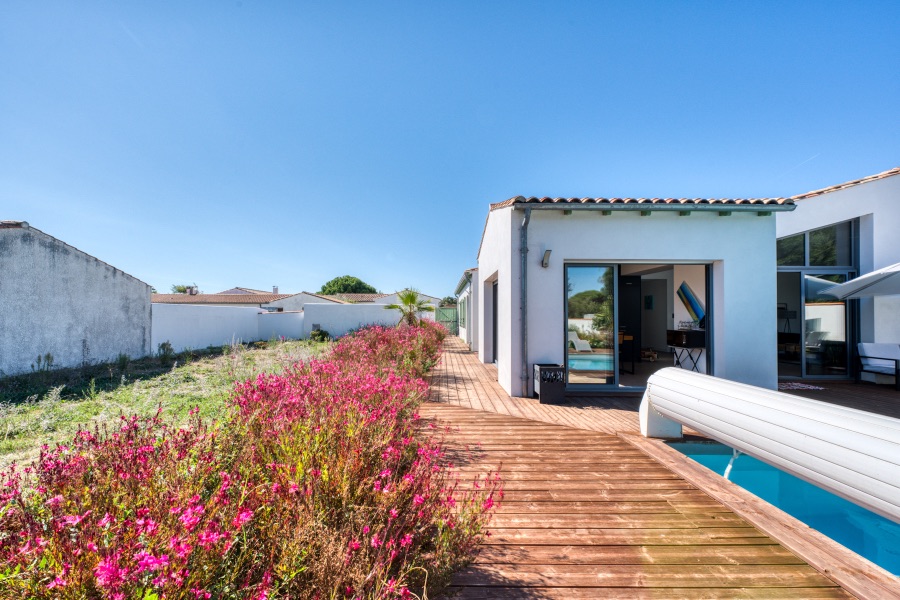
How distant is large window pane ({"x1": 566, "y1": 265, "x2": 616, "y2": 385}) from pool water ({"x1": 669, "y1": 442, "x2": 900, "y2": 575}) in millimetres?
2626

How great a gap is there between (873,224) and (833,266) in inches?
45.1

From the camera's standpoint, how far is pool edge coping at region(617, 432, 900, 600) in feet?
6.93

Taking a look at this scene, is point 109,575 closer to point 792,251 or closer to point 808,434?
point 808,434

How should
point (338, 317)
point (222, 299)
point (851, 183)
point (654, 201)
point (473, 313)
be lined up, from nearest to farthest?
point (654, 201) < point (851, 183) < point (473, 313) < point (338, 317) < point (222, 299)

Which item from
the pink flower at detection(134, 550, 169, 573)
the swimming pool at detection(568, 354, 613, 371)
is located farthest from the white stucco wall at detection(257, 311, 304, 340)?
the pink flower at detection(134, 550, 169, 573)

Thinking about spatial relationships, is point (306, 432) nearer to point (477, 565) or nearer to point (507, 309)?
point (477, 565)

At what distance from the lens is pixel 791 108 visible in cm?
955

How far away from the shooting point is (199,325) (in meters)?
18.2

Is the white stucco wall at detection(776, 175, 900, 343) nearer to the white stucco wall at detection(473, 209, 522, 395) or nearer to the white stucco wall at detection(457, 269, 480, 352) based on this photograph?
the white stucco wall at detection(473, 209, 522, 395)

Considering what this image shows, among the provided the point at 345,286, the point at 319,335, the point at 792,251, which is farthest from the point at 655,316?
the point at 345,286

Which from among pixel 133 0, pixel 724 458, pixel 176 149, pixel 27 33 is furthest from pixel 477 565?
pixel 176 149

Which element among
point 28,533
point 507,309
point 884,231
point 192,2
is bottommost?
point 28,533

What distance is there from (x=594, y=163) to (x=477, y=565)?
1090 cm

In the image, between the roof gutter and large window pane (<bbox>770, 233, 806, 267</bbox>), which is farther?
large window pane (<bbox>770, 233, 806, 267</bbox>)
